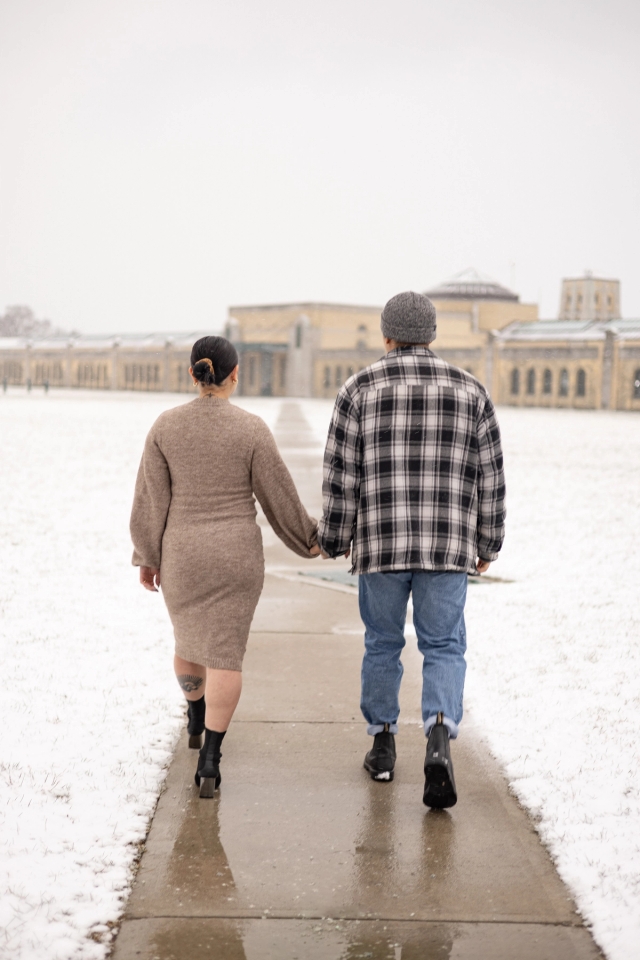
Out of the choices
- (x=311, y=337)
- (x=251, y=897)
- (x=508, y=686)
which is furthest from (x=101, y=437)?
(x=311, y=337)

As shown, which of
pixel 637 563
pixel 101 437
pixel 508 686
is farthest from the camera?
pixel 101 437

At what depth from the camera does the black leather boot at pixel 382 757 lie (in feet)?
13.6

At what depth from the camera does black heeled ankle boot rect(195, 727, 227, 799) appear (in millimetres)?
3945

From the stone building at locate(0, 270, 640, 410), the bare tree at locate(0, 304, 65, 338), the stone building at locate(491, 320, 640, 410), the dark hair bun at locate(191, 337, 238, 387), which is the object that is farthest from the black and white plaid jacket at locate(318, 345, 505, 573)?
the bare tree at locate(0, 304, 65, 338)

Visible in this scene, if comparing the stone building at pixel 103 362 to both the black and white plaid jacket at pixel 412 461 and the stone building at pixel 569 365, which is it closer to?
the stone building at pixel 569 365

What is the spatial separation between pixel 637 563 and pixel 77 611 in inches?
186

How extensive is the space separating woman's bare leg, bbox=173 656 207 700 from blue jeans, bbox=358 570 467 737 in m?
0.64

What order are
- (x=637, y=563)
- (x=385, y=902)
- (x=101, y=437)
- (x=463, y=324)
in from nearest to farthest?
1. (x=385, y=902)
2. (x=637, y=563)
3. (x=101, y=437)
4. (x=463, y=324)

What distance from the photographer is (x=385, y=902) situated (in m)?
3.14

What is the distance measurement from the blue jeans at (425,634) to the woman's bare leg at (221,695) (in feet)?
1.71

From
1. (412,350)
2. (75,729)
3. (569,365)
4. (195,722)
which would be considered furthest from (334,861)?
(569,365)

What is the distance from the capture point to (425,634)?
402cm

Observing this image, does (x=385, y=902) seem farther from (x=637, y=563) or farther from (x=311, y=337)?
(x=311, y=337)

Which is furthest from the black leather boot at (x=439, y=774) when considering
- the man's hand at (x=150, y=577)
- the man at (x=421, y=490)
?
the man's hand at (x=150, y=577)
